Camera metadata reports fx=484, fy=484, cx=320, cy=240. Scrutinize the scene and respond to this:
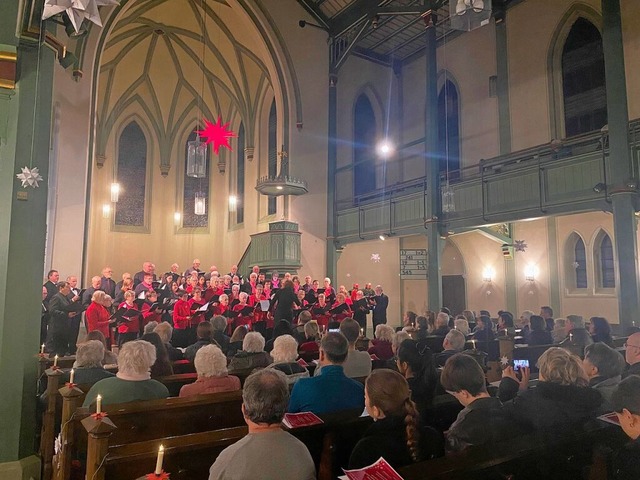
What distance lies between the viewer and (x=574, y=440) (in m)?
2.45

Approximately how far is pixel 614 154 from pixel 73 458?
9167 millimetres

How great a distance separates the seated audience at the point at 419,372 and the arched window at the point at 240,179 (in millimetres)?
16109

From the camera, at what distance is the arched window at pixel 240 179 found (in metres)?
19.3

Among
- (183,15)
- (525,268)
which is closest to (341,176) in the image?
(525,268)

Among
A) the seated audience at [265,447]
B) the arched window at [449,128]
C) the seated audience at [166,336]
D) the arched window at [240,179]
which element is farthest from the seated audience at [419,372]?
the arched window at [240,179]

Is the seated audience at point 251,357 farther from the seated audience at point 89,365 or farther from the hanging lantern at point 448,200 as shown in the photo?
the hanging lantern at point 448,200

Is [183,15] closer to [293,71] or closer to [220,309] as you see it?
[293,71]

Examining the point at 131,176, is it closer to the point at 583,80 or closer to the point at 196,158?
the point at 196,158

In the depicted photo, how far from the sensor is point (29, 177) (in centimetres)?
380

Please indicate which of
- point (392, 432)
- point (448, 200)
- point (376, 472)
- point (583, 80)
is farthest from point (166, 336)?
point (583, 80)

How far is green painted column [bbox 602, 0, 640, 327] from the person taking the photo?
8.28m

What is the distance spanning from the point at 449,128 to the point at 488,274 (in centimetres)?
485

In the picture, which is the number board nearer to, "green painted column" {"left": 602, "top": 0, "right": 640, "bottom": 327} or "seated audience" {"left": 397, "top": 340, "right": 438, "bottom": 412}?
"green painted column" {"left": 602, "top": 0, "right": 640, "bottom": 327}

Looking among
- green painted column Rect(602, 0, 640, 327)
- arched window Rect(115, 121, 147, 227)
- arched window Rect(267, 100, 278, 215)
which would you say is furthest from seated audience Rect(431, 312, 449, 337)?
arched window Rect(115, 121, 147, 227)
